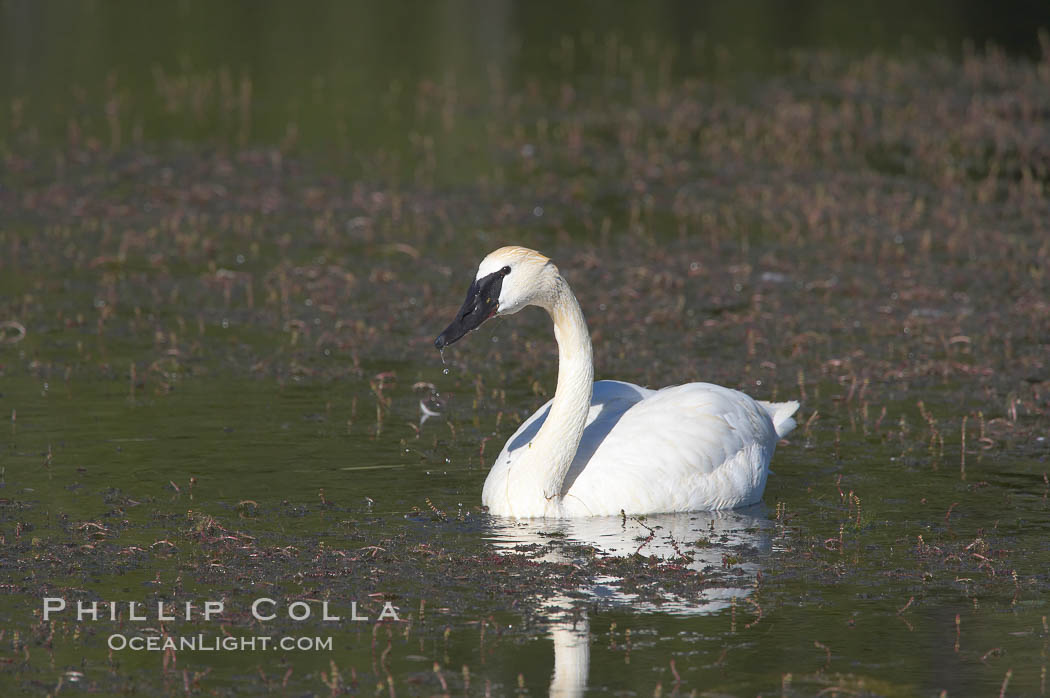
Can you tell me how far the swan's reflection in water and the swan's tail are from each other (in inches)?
34.1

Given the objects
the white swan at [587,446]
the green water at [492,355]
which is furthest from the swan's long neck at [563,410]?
the green water at [492,355]

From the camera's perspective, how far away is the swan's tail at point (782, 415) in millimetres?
11070

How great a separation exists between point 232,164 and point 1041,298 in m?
9.92

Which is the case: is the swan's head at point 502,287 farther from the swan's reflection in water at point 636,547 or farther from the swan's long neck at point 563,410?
the swan's reflection in water at point 636,547

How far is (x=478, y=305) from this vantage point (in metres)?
9.62

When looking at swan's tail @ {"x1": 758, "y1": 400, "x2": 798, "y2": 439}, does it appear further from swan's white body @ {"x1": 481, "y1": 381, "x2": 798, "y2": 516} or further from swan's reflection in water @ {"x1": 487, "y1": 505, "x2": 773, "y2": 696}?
swan's reflection in water @ {"x1": 487, "y1": 505, "x2": 773, "y2": 696}

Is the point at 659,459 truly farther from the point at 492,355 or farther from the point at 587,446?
the point at 492,355

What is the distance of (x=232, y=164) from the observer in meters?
20.9

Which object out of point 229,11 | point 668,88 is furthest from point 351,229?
point 229,11

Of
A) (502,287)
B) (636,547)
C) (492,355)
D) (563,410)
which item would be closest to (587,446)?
(563,410)

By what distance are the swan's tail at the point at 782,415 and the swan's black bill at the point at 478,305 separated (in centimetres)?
227

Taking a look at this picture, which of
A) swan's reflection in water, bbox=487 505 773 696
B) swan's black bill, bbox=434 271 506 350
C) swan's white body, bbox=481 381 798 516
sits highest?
swan's black bill, bbox=434 271 506 350

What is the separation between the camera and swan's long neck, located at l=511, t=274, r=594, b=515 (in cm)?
984

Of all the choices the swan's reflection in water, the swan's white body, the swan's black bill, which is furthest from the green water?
the swan's black bill
